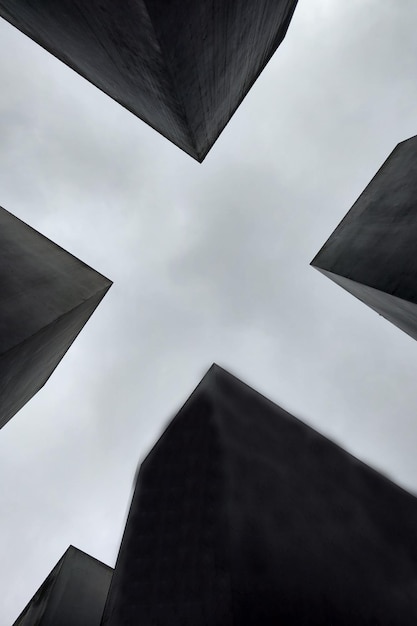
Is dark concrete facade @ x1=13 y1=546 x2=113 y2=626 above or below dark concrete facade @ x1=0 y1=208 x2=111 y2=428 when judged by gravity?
below

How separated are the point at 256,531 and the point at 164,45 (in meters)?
9.07

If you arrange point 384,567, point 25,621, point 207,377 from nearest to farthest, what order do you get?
point 384,567, point 207,377, point 25,621

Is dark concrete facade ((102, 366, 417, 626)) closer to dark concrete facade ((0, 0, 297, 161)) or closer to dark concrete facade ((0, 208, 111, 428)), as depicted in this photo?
dark concrete facade ((0, 208, 111, 428))

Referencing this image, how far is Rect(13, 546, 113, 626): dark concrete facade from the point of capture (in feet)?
41.1

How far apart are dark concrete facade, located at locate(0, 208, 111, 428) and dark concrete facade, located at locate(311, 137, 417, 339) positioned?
839 cm

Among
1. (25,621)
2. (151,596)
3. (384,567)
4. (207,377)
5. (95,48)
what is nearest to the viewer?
(151,596)

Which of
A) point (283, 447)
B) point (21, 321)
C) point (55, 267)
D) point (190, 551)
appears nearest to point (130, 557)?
point (190, 551)

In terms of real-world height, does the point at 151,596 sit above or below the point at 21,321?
below

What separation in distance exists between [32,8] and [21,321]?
802 cm

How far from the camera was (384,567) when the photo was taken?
7.71 meters

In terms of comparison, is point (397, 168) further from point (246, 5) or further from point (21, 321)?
point (21, 321)

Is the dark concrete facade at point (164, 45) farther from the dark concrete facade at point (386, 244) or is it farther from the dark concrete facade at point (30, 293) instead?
the dark concrete facade at point (386, 244)

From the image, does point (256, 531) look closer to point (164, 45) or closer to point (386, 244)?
point (386, 244)

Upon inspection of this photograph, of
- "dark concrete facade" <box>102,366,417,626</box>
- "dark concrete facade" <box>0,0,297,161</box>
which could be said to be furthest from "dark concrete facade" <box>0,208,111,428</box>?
"dark concrete facade" <box>0,0,297,161</box>
